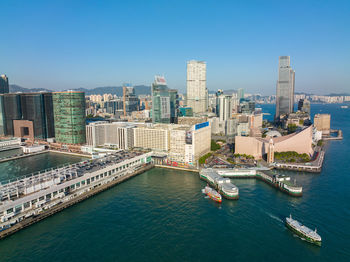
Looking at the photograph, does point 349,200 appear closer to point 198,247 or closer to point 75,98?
point 198,247

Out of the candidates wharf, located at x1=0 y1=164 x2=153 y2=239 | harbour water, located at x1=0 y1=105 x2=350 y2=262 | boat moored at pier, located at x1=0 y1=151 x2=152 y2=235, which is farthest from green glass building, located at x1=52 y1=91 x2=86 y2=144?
harbour water, located at x1=0 y1=105 x2=350 y2=262

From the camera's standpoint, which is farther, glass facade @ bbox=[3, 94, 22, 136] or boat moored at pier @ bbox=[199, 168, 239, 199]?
glass facade @ bbox=[3, 94, 22, 136]

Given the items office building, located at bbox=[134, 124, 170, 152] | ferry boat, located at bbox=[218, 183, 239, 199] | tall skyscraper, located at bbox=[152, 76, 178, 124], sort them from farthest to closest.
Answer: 1. tall skyscraper, located at bbox=[152, 76, 178, 124]
2. office building, located at bbox=[134, 124, 170, 152]
3. ferry boat, located at bbox=[218, 183, 239, 199]

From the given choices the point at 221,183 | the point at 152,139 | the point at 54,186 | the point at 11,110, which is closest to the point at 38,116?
the point at 11,110

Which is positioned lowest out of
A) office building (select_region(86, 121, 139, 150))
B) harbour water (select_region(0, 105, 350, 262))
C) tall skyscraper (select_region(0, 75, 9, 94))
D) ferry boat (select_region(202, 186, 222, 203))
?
harbour water (select_region(0, 105, 350, 262))

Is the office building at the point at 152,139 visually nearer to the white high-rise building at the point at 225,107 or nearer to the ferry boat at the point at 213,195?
the ferry boat at the point at 213,195

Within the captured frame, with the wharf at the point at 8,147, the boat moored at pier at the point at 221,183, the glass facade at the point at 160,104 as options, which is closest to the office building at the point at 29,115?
the wharf at the point at 8,147

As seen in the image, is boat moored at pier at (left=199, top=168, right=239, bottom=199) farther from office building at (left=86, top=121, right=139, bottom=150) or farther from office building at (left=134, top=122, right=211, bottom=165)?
office building at (left=86, top=121, right=139, bottom=150)

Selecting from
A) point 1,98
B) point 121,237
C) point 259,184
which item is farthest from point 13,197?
point 1,98
